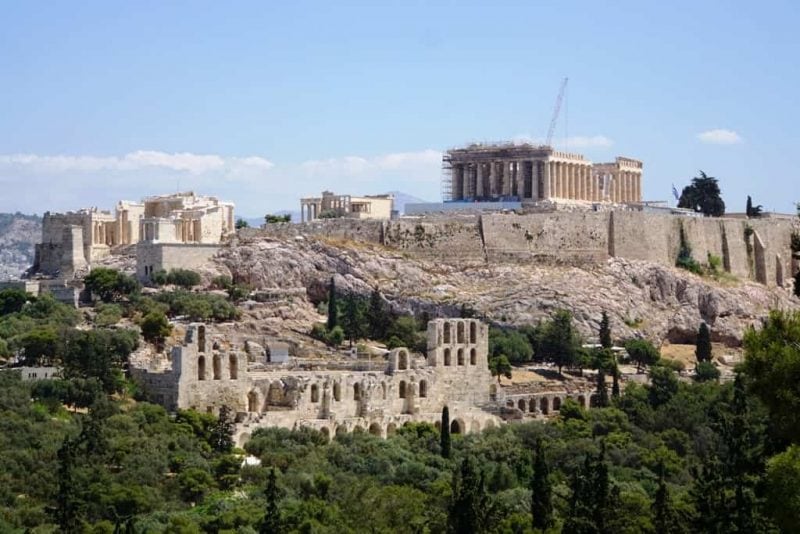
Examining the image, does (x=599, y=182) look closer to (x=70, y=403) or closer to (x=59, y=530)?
(x=70, y=403)

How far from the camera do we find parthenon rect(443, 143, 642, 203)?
98.1 meters

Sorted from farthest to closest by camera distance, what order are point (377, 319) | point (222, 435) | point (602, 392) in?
point (377, 319), point (602, 392), point (222, 435)

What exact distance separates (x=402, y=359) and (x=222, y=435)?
35.7ft

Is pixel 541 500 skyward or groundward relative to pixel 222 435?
groundward

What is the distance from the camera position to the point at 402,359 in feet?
221

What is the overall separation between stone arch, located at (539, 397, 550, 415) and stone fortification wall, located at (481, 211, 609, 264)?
18.4 m

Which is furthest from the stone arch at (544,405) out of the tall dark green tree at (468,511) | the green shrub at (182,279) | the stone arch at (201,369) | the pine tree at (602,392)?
the tall dark green tree at (468,511)

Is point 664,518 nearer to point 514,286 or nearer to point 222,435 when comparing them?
point 222,435

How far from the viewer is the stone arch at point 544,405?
7156 centimetres

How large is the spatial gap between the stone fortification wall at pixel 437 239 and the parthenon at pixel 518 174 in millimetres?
7394

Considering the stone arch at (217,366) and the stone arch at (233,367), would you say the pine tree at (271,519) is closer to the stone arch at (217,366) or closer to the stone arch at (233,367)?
the stone arch at (217,366)

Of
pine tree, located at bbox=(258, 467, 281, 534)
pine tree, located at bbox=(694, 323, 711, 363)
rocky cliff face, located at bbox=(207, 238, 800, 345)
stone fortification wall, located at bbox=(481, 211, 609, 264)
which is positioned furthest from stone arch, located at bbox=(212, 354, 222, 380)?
stone fortification wall, located at bbox=(481, 211, 609, 264)

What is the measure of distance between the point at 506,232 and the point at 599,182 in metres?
17.0

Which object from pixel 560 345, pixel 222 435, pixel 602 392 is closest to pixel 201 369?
pixel 222 435
